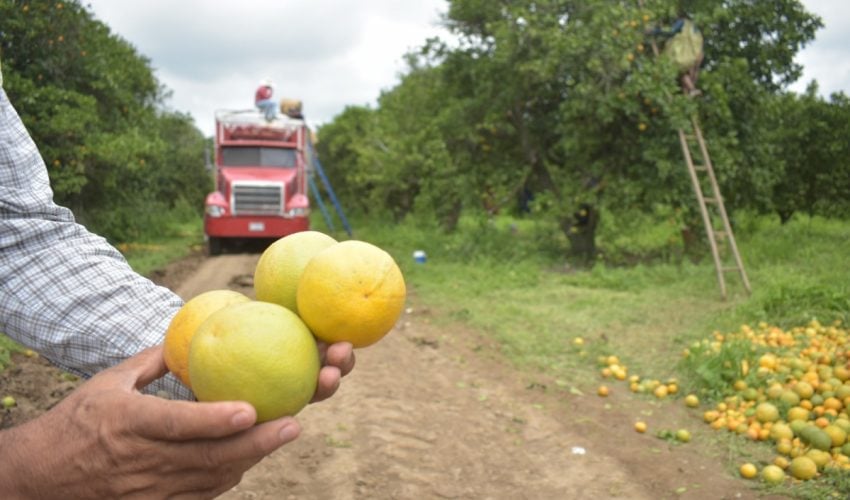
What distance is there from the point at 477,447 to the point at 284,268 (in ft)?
9.89

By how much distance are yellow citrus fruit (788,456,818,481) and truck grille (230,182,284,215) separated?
11.9 meters

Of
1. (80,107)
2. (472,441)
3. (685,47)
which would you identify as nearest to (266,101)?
(80,107)

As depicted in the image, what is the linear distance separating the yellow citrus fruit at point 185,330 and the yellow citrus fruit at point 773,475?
330 cm

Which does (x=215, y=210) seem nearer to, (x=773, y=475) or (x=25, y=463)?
(x=773, y=475)

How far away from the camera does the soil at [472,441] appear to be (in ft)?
12.0

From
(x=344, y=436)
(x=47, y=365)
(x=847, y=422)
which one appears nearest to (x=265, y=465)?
(x=344, y=436)

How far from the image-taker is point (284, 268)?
1.43 metres

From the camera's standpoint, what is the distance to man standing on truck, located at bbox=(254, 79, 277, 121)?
16188 mm

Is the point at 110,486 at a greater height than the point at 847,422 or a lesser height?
greater

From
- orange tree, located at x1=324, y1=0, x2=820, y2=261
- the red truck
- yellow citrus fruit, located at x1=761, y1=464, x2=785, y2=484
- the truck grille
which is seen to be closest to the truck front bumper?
the red truck

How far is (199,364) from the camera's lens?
1.21m

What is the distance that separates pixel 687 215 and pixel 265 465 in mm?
8249

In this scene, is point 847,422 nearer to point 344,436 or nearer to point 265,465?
point 344,436

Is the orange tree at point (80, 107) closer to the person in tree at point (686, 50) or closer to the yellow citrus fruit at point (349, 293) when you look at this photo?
the yellow citrus fruit at point (349, 293)
